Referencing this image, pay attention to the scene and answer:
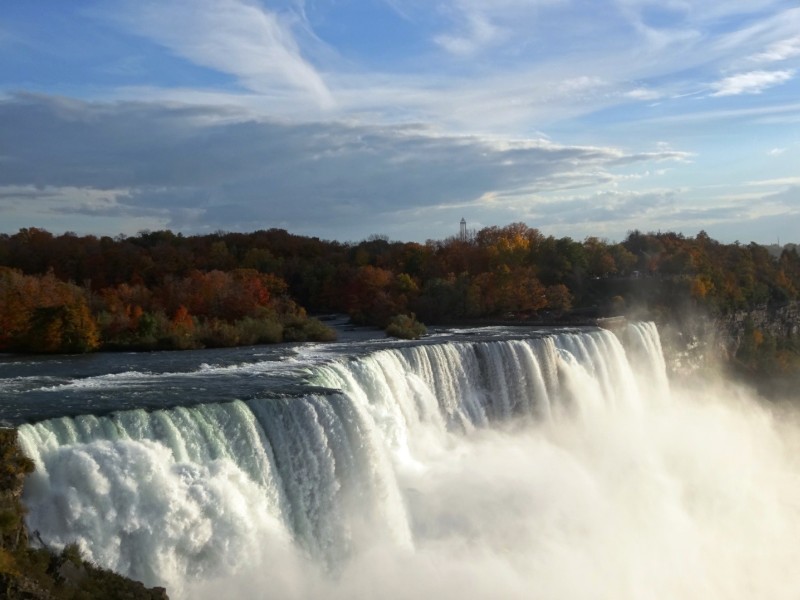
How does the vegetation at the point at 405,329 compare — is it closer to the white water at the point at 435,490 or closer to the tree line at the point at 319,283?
the tree line at the point at 319,283

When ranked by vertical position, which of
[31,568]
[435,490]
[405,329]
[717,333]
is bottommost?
[435,490]

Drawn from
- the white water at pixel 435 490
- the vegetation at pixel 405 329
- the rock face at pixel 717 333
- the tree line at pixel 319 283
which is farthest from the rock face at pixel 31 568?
the rock face at pixel 717 333

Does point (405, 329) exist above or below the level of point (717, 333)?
above

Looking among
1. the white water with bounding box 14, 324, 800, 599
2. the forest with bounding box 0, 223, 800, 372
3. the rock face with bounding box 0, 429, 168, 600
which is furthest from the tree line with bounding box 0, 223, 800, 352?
the rock face with bounding box 0, 429, 168, 600

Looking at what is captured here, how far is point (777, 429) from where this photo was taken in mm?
33094

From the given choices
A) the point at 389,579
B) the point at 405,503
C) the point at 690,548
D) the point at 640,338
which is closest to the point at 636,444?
the point at 690,548

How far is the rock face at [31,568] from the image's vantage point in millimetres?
8719

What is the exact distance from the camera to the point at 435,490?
52.2 ft

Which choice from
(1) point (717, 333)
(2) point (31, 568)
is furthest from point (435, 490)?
(1) point (717, 333)

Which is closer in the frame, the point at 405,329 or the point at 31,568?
the point at 31,568

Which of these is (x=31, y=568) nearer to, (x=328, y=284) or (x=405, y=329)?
(x=405, y=329)

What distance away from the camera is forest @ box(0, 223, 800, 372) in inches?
959

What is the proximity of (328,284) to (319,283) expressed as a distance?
650 millimetres

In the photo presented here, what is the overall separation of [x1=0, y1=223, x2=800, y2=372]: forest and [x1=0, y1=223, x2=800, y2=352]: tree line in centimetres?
6
